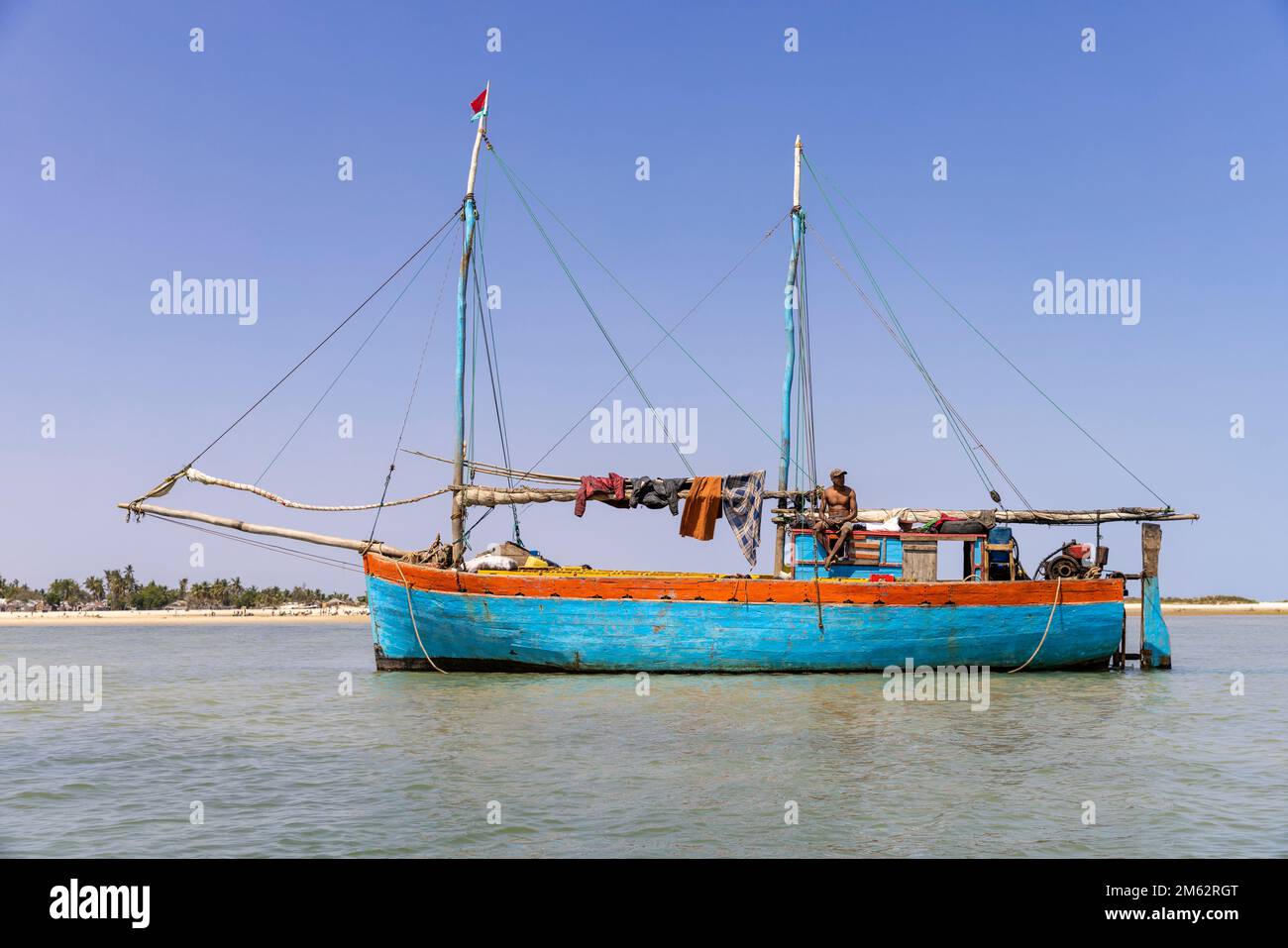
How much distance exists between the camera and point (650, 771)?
12078mm

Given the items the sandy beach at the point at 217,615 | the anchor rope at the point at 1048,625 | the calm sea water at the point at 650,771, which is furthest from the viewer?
the sandy beach at the point at 217,615

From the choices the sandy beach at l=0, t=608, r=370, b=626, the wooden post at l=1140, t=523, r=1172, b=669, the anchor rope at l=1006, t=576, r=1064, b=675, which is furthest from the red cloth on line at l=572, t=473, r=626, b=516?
the sandy beach at l=0, t=608, r=370, b=626

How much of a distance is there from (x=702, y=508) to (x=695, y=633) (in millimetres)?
3453

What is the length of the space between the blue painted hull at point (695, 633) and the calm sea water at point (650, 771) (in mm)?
661

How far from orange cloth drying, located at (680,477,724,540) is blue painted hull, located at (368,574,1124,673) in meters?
2.60

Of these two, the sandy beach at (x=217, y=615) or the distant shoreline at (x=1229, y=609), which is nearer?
the sandy beach at (x=217, y=615)

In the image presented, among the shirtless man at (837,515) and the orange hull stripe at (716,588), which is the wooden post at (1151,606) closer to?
the orange hull stripe at (716,588)

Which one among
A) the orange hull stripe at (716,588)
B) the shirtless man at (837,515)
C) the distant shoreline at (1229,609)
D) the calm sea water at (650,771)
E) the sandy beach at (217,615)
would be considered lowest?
the distant shoreline at (1229,609)

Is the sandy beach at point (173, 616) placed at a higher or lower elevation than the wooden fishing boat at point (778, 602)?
lower

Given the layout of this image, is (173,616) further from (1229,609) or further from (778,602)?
(1229,609)

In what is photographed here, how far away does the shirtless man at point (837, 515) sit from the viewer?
920 inches

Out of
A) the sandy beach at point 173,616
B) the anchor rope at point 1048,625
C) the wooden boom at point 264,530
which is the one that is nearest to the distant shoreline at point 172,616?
the sandy beach at point 173,616
